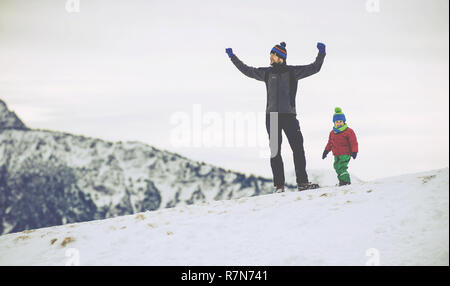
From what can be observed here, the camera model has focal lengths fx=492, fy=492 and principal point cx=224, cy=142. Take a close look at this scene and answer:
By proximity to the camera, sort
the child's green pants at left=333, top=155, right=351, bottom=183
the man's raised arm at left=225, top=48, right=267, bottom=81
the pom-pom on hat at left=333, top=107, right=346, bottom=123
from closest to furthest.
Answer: the child's green pants at left=333, top=155, right=351, bottom=183 → the pom-pom on hat at left=333, top=107, right=346, bottom=123 → the man's raised arm at left=225, top=48, right=267, bottom=81

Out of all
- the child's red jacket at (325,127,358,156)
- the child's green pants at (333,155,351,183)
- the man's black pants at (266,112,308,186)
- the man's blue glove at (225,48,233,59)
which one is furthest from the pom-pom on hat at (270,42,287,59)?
the child's green pants at (333,155,351,183)

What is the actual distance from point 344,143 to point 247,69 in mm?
2633

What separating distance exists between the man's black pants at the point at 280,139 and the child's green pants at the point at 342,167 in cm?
73

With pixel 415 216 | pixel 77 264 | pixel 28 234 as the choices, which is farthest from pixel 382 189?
pixel 28 234

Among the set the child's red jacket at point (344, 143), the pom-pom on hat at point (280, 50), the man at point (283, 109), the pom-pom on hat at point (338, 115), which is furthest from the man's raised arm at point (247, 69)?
the child's red jacket at point (344, 143)

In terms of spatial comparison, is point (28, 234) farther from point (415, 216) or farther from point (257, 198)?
point (415, 216)

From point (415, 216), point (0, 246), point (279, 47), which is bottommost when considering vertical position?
point (0, 246)

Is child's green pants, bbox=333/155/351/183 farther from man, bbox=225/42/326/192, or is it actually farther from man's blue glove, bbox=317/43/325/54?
man's blue glove, bbox=317/43/325/54

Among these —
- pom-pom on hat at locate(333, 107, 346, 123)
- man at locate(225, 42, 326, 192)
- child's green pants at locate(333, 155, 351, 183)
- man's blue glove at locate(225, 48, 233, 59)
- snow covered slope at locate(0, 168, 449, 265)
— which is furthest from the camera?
man's blue glove at locate(225, 48, 233, 59)

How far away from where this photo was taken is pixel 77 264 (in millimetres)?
7949

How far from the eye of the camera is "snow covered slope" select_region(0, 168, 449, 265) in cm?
711

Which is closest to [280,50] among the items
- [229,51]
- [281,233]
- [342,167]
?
[229,51]

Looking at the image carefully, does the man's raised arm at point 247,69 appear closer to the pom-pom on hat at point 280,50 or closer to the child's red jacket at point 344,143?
the pom-pom on hat at point 280,50
